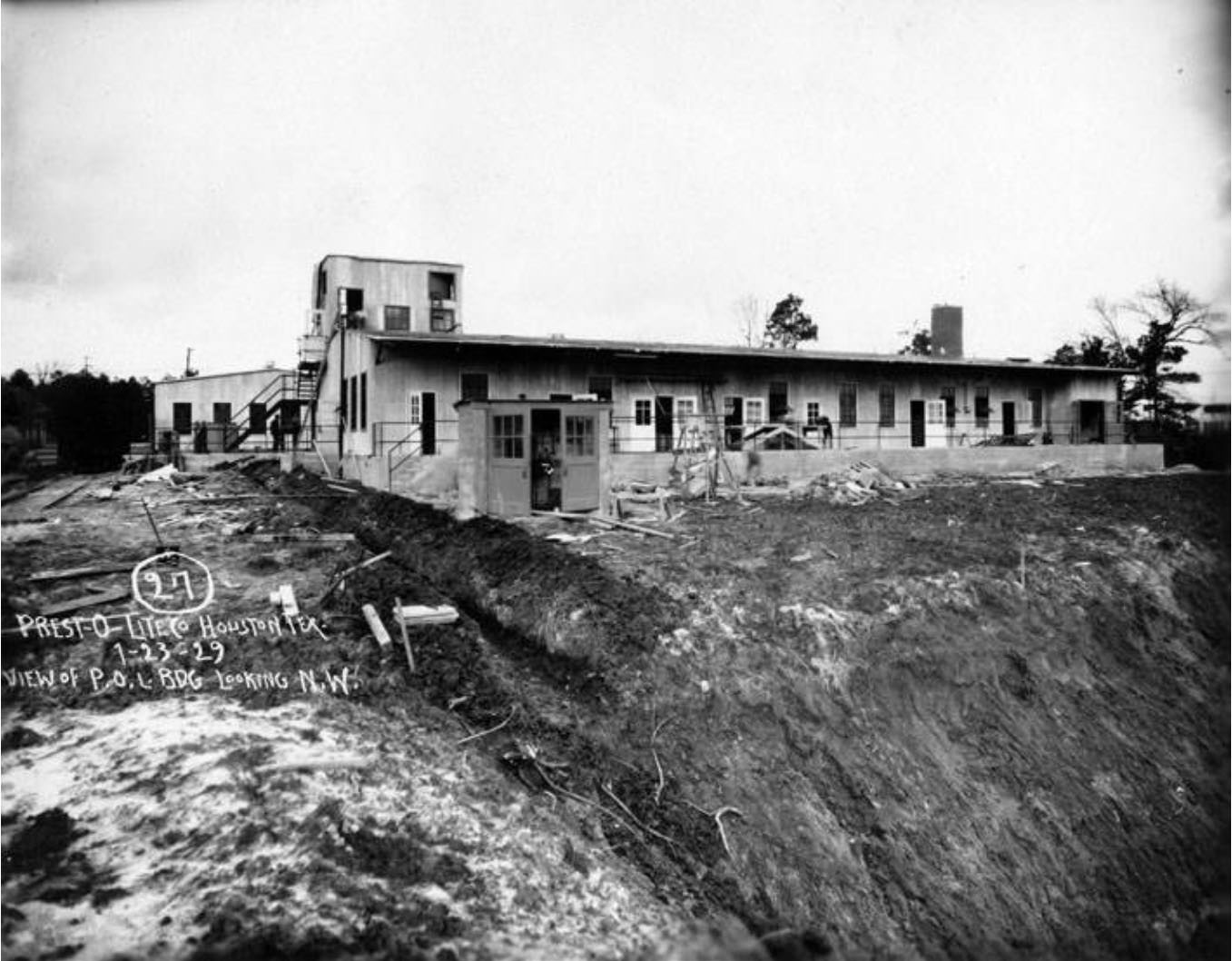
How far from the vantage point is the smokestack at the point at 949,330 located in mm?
31438

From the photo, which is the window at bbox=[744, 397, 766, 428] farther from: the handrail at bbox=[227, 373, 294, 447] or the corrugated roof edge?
the handrail at bbox=[227, 373, 294, 447]

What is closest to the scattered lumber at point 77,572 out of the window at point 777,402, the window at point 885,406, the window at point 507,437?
the window at point 507,437

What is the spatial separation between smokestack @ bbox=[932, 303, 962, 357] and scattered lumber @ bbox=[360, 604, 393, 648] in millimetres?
28859

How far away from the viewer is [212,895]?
13.9 feet

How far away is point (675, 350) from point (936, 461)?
30.5 feet

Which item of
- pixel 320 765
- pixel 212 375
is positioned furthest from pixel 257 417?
pixel 320 765

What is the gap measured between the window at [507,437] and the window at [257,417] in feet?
63.7

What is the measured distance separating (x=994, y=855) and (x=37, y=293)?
10.2 metres

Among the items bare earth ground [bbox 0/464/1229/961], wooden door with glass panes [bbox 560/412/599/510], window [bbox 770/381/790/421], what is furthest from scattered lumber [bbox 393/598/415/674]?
window [bbox 770/381/790/421]

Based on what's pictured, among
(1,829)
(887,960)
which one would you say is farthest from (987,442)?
(1,829)

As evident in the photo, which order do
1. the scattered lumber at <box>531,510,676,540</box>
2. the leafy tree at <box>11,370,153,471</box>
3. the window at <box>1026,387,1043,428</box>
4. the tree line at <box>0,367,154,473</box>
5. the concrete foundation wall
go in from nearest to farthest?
the tree line at <box>0,367,154,473</box>, the leafy tree at <box>11,370,153,471</box>, the scattered lumber at <box>531,510,676,540</box>, the concrete foundation wall, the window at <box>1026,387,1043,428</box>

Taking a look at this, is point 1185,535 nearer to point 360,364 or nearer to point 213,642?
point 213,642

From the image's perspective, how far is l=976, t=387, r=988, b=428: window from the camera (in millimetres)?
29156

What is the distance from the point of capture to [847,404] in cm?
2755
